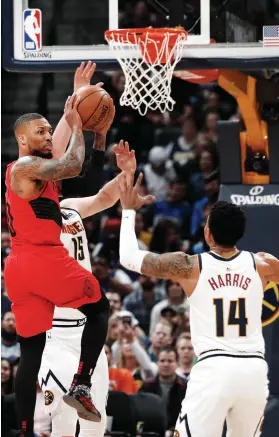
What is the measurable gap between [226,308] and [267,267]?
1.24ft

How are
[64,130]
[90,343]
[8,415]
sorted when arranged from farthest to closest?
[8,415]
[64,130]
[90,343]

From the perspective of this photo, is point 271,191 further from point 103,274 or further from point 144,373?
point 103,274

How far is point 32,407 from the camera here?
23.8ft

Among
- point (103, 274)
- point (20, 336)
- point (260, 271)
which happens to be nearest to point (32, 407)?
point (20, 336)

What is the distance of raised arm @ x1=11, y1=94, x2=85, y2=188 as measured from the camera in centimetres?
702

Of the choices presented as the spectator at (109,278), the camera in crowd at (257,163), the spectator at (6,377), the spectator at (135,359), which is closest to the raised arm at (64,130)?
the camera in crowd at (257,163)

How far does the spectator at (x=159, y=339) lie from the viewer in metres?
12.2

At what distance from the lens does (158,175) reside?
15703 millimetres

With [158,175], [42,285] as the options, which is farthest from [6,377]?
[158,175]

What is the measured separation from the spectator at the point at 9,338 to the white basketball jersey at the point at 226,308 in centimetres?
552

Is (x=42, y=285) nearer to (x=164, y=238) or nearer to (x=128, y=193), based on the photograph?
(x=128, y=193)

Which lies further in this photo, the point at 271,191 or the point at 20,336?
the point at 271,191

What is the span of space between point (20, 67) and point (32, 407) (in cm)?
301

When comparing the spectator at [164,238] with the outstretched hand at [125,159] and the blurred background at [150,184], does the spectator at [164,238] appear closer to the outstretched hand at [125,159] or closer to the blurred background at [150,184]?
the blurred background at [150,184]
